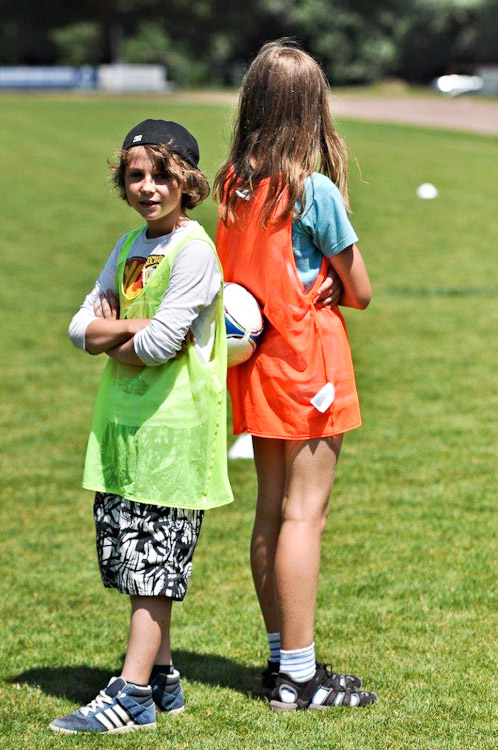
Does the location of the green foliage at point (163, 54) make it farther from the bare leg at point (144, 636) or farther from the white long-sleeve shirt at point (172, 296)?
the bare leg at point (144, 636)

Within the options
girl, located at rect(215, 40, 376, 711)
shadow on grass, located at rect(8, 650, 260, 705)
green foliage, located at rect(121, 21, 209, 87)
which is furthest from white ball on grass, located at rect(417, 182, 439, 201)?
green foliage, located at rect(121, 21, 209, 87)

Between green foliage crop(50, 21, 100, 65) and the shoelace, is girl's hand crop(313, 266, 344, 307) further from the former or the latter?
green foliage crop(50, 21, 100, 65)

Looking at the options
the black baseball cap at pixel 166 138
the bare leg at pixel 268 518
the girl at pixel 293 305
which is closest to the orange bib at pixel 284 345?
the girl at pixel 293 305

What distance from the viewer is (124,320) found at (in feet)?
10.9

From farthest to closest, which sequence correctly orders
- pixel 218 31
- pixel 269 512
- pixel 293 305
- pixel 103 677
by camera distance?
pixel 218 31
pixel 103 677
pixel 269 512
pixel 293 305

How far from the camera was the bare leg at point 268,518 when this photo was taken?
3.63 meters

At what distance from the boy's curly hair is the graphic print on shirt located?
18 cm

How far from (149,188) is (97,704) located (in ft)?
4.80

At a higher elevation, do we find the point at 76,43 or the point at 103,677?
the point at 76,43

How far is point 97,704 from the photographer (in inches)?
135

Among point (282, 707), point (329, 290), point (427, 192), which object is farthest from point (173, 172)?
point (427, 192)

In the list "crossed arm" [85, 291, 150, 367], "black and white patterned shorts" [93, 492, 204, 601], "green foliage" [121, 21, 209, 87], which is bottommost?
"black and white patterned shorts" [93, 492, 204, 601]

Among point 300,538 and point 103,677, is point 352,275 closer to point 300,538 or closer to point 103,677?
point 300,538

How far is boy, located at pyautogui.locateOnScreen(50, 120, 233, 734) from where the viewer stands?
130 inches
